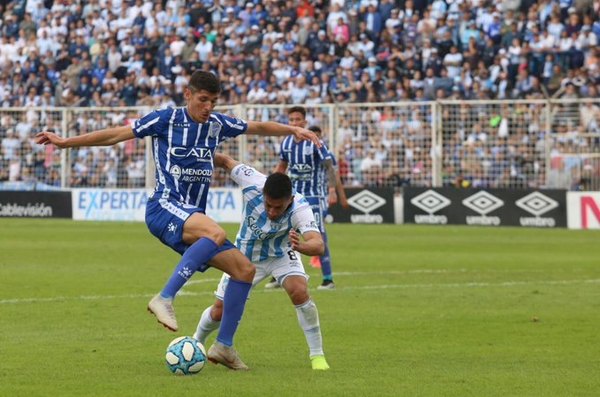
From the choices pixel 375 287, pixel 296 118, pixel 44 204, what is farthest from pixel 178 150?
pixel 44 204

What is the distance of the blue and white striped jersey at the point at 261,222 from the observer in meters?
9.99

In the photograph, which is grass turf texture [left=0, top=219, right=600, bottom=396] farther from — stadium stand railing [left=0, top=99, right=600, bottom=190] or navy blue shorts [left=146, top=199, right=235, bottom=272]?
stadium stand railing [left=0, top=99, right=600, bottom=190]

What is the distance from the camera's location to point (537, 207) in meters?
31.2

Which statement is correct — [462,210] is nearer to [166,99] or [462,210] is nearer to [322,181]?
[166,99]

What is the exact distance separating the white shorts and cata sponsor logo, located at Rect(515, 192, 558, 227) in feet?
70.4

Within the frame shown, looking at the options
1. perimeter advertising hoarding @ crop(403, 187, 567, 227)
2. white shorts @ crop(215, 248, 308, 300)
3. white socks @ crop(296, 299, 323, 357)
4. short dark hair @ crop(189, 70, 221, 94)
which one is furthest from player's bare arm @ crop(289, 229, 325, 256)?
perimeter advertising hoarding @ crop(403, 187, 567, 227)

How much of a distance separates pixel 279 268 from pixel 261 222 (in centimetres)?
41

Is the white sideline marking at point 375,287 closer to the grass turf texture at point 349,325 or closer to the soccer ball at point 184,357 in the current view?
the grass turf texture at point 349,325

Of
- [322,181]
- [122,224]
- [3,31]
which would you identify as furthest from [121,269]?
[3,31]

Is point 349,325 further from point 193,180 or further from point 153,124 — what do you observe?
point 153,124

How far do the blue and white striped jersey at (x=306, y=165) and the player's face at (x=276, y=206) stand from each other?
30.4ft

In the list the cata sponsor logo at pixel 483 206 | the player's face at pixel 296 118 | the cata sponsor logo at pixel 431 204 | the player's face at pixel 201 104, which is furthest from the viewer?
the cata sponsor logo at pixel 431 204

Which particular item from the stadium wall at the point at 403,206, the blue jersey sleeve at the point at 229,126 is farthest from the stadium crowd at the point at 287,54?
the blue jersey sleeve at the point at 229,126

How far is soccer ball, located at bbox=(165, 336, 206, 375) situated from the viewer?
957cm
